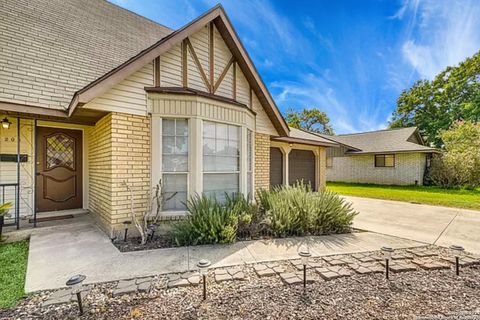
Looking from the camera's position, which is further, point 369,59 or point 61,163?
point 369,59

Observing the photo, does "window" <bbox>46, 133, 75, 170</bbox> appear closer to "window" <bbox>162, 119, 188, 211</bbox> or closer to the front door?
the front door

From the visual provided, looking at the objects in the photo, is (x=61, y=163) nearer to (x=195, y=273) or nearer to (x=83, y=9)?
(x=195, y=273)

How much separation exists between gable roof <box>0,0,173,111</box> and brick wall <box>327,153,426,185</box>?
19.5 meters

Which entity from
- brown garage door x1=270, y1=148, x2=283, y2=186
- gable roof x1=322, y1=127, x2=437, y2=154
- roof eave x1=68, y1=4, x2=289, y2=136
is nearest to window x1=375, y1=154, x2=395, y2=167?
gable roof x1=322, y1=127, x2=437, y2=154

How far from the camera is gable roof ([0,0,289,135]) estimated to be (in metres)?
5.03

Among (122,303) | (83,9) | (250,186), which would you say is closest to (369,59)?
(250,186)

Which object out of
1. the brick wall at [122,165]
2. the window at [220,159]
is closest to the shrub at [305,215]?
the window at [220,159]

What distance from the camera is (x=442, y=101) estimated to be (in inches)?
1233

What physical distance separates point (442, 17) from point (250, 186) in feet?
42.1

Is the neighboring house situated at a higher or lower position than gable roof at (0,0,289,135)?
lower

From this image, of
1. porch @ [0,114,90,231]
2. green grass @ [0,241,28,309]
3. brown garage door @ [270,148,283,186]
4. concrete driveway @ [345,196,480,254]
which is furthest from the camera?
brown garage door @ [270,148,283,186]

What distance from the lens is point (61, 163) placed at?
267 inches

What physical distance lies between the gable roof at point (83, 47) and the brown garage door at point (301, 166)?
4.00 metres

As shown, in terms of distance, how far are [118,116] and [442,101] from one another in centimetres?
4093
